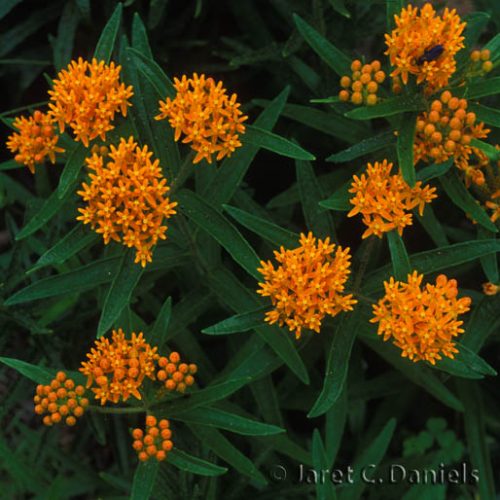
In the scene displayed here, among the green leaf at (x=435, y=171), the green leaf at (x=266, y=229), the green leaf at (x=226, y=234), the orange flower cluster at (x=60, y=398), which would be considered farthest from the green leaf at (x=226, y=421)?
the green leaf at (x=435, y=171)

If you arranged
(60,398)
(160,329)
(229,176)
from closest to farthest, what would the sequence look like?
(60,398) → (160,329) → (229,176)

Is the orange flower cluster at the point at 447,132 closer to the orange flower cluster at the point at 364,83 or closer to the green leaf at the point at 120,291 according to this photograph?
the orange flower cluster at the point at 364,83

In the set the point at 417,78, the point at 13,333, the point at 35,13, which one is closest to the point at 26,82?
the point at 35,13

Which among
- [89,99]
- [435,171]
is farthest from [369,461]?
[89,99]

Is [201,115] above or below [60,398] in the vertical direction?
above

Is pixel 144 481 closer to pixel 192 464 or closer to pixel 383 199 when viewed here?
pixel 192 464

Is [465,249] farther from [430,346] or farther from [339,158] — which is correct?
[339,158]
